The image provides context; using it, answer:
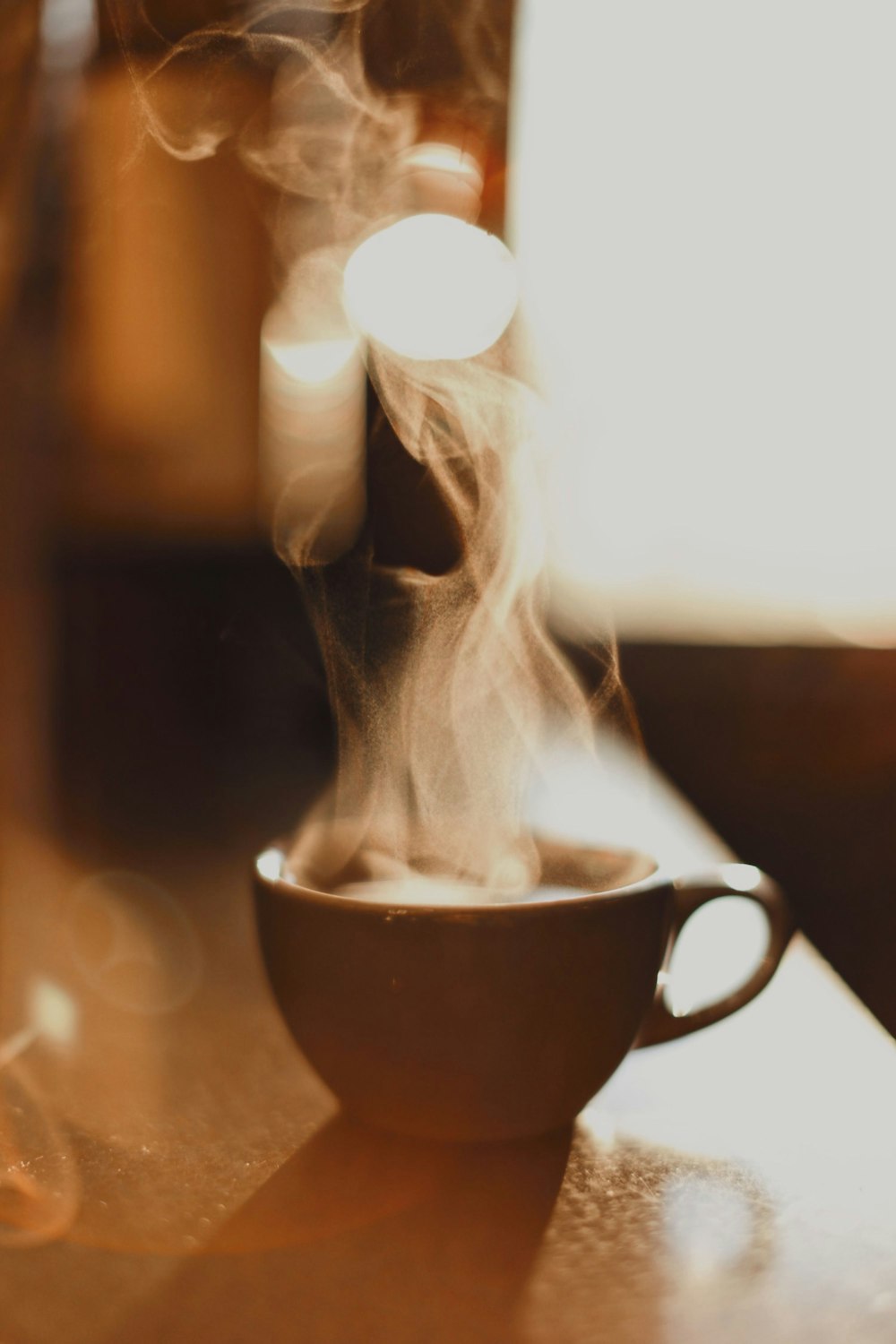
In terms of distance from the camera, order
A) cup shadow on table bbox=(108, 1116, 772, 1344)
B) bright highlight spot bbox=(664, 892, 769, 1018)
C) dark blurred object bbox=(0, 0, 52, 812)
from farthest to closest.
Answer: dark blurred object bbox=(0, 0, 52, 812), bright highlight spot bbox=(664, 892, 769, 1018), cup shadow on table bbox=(108, 1116, 772, 1344)

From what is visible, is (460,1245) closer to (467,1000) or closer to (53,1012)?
(467,1000)

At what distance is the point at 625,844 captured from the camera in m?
0.38

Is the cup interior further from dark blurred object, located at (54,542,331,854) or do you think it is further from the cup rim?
dark blurred object, located at (54,542,331,854)

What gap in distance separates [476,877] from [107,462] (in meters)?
0.96

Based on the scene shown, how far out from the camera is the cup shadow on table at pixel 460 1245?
0.23 metres

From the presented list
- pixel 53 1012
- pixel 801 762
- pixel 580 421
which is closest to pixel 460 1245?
pixel 53 1012

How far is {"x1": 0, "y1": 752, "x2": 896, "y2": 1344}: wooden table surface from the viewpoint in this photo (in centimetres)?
23

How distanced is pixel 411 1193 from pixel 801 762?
145 centimetres

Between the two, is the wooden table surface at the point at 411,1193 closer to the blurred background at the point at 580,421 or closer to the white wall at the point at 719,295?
the blurred background at the point at 580,421

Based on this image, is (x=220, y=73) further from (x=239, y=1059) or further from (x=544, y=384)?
(x=544, y=384)

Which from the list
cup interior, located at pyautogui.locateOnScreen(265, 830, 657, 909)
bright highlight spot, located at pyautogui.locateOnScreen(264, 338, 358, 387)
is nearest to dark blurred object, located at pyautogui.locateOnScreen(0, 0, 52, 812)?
cup interior, located at pyautogui.locateOnScreen(265, 830, 657, 909)

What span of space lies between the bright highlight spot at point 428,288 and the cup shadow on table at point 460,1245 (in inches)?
21.5

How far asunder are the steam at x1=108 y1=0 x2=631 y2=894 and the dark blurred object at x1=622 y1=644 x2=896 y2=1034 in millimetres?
677

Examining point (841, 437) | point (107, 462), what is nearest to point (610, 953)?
point (107, 462)
